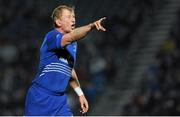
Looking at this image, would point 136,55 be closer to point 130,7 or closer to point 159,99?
point 130,7

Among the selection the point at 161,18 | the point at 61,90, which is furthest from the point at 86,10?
the point at 61,90

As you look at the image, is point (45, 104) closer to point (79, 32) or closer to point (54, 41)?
point (54, 41)

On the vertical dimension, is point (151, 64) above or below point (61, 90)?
below

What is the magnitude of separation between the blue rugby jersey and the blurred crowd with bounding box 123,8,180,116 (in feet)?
21.5

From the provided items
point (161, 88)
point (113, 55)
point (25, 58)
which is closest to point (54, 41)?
point (161, 88)

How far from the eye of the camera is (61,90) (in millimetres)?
7109

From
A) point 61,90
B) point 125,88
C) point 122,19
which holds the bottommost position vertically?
point 125,88

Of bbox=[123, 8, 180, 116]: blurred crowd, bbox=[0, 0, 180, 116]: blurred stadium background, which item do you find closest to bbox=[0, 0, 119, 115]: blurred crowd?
bbox=[0, 0, 180, 116]: blurred stadium background

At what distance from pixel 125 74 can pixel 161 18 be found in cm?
200

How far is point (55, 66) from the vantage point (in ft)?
23.1

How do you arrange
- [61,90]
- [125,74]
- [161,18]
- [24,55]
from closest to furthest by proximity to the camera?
[61,90] < [24,55] < [125,74] < [161,18]

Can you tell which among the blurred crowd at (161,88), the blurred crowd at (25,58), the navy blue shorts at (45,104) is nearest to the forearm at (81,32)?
the navy blue shorts at (45,104)

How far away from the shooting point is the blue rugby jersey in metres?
7.03

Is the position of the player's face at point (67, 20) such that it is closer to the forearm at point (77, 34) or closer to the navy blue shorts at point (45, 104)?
the forearm at point (77, 34)
